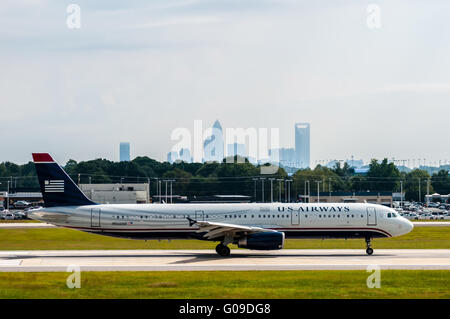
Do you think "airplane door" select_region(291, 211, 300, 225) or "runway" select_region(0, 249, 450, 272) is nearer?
"runway" select_region(0, 249, 450, 272)

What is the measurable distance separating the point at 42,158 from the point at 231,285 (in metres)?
21.2

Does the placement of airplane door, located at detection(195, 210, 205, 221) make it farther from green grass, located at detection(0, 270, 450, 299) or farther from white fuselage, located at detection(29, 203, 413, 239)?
green grass, located at detection(0, 270, 450, 299)

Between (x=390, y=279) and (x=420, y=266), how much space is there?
5.70 m

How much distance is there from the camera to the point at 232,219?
48156 millimetres

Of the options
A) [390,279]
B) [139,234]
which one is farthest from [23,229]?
[390,279]

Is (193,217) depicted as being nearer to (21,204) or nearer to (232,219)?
(232,219)

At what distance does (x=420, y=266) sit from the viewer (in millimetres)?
39062

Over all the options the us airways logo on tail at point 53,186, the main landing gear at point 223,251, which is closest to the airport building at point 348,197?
the main landing gear at point 223,251

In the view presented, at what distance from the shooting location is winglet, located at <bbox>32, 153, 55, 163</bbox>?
48.3m

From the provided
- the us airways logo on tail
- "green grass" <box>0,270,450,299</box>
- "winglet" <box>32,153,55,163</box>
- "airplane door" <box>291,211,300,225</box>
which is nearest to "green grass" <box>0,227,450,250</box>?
"airplane door" <box>291,211,300,225</box>

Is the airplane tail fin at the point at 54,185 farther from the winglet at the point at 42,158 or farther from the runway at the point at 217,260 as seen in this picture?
the runway at the point at 217,260

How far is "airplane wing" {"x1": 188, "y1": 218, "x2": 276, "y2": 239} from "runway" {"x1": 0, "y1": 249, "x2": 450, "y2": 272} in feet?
4.82
